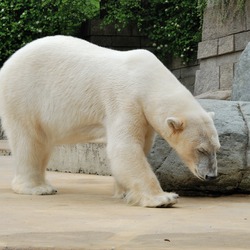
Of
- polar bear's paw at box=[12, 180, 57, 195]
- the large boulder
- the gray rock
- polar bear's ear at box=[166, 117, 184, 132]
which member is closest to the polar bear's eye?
polar bear's ear at box=[166, 117, 184, 132]

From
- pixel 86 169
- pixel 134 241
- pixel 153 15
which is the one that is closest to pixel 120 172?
pixel 134 241

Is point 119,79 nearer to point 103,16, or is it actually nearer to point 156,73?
point 156,73

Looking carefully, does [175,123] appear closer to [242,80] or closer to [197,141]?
[197,141]

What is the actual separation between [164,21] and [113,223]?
1143 centimetres

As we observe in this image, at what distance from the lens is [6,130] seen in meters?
6.53

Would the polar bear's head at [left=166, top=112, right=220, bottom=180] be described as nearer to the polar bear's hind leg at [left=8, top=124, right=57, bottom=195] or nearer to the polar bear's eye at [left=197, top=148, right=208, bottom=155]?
the polar bear's eye at [left=197, top=148, right=208, bottom=155]

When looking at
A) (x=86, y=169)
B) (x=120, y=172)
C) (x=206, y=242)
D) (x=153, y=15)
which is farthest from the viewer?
(x=153, y=15)

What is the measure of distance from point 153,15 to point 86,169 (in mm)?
7783

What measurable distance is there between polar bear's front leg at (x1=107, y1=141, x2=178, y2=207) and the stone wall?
6295 mm

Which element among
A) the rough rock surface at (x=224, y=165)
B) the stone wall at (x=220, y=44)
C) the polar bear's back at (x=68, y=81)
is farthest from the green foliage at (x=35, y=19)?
the rough rock surface at (x=224, y=165)

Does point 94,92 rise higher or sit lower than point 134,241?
higher

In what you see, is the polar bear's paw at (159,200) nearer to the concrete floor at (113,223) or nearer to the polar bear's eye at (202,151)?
the concrete floor at (113,223)

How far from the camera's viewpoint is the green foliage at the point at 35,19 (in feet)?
51.1

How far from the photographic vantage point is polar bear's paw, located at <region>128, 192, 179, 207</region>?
5539mm
